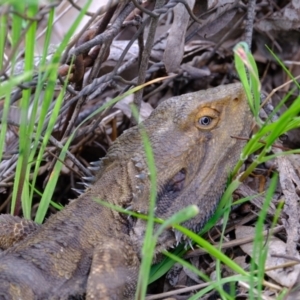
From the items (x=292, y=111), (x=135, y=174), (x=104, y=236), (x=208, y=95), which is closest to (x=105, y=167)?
(x=135, y=174)

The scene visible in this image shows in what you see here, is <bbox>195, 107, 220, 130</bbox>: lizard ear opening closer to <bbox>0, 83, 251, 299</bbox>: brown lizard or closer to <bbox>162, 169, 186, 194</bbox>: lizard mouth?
<bbox>0, 83, 251, 299</bbox>: brown lizard

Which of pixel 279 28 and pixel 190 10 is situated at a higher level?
pixel 190 10

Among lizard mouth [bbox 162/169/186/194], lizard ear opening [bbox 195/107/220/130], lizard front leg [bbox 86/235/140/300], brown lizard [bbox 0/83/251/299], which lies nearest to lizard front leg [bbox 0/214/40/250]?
brown lizard [bbox 0/83/251/299]

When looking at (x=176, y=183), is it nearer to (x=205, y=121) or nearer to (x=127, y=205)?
(x=127, y=205)

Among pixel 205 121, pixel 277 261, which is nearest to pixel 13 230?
pixel 205 121

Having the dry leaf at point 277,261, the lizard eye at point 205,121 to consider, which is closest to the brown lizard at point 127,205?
the lizard eye at point 205,121

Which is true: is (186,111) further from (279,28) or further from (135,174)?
(279,28)
